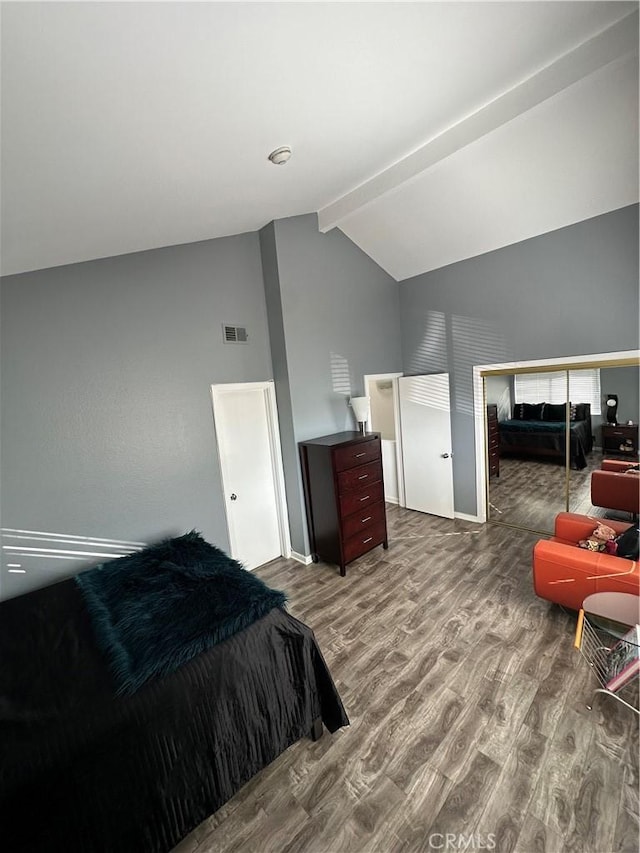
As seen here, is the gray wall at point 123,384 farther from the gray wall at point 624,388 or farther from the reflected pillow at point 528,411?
the gray wall at point 624,388

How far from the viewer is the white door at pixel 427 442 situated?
447 centimetres

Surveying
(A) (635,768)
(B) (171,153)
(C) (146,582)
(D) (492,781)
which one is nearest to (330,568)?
(C) (146,582)

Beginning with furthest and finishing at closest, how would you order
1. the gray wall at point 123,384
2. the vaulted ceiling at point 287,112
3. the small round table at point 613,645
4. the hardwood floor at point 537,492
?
the hardwood floor at point 537,492
the gray wall at point 123,384
the small round table at point 613,645
the vaulted ceiling at point 287,112

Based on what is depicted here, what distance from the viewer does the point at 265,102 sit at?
1647mm

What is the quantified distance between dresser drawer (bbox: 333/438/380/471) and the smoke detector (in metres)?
2.26

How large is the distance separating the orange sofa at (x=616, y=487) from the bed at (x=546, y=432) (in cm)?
20

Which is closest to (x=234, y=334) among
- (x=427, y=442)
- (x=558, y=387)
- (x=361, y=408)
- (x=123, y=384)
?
(x=123, y=384)

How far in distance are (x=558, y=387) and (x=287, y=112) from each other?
3.52m

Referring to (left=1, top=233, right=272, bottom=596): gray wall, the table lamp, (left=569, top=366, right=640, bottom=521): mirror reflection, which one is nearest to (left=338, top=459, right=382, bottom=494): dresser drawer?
the table lamp

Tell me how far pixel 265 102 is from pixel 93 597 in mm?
2877

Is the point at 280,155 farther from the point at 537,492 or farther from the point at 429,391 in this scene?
the point at 537,492

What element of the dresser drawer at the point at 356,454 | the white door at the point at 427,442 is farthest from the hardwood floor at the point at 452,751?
the white door at the point at 427,442

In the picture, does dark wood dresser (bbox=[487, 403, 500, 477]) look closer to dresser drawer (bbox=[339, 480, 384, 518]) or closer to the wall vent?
dresser drawer (bbox=[339, 480, 384, 518])

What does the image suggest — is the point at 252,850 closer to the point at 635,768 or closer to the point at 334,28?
the point at 635,768
